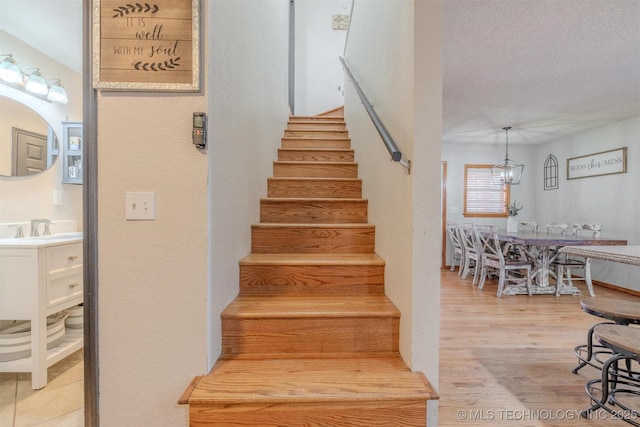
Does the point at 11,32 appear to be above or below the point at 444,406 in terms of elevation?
above

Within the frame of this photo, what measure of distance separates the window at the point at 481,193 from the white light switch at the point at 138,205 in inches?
234

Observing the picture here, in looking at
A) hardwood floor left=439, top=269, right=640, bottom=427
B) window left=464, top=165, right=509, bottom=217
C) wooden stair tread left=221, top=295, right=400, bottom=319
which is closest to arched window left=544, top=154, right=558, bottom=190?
window left=464, top=165, right=509, bottom=217

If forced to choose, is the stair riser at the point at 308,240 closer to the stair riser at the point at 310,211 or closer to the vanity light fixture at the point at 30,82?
the stair riser at the point at 310,211

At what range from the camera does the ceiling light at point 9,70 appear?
2.05 meters

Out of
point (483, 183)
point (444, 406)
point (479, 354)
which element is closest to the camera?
point (444, 406)

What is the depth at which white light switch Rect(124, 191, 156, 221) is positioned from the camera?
4.08 ft

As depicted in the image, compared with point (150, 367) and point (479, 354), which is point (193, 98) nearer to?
point (150, 367)

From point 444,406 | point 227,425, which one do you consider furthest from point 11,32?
point 444,406

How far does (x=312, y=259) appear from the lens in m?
1.79

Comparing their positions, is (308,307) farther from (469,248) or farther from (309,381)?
(469,248)

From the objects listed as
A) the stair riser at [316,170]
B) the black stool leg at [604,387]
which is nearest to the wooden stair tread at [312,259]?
the stair riser at [316,170]

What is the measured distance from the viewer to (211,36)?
127 centimetres

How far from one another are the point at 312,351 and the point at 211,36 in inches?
62.0

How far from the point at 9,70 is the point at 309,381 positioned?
300 centimetres
